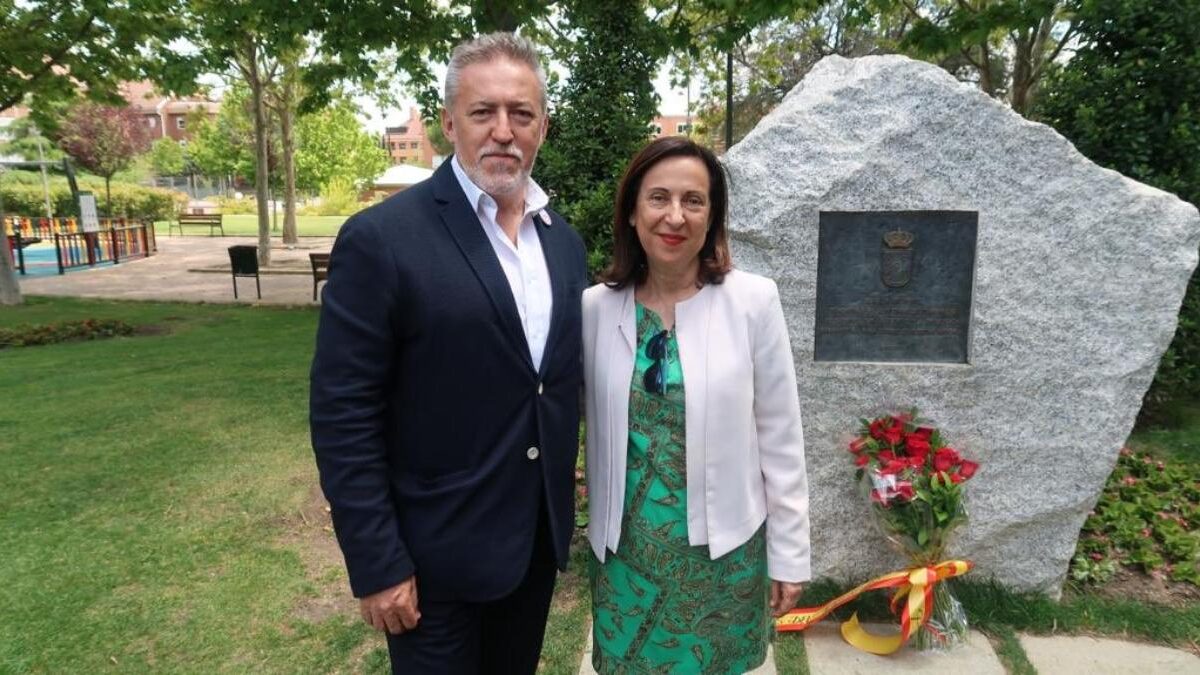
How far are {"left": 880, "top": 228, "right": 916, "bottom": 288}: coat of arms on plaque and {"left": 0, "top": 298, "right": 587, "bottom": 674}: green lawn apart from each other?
1937 millimetres

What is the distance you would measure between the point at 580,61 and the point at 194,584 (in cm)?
358

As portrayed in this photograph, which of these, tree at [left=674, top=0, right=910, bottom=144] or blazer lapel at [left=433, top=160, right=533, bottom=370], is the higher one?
tree at [left=674, top=0, right=910, bottom=144]

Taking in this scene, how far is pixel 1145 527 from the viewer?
13.2 ft

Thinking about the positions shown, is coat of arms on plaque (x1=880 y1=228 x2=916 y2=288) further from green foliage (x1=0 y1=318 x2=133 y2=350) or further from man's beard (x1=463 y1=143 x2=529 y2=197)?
green foliage (x1=0 y1=318 x2=133 y2=350)

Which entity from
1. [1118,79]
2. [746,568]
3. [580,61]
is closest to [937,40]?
[1118,79]

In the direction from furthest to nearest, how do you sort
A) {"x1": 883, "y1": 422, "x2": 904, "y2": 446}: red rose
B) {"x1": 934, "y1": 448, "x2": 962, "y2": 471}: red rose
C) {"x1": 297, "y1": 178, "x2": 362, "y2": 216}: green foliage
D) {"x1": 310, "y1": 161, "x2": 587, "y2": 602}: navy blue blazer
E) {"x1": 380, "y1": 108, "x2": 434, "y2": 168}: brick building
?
{"x1": 380, "y1": 108, "x2": 434, "y2": 168}: brick building → {"x1": 297, "y1": 178, "x2": 362, "y2": 216}: green foliage → {"x1": 883, "y1": 422, "x2": 904, "y2": 446}: red rose → {"x1": 934, "y1": 448, "x2": 962, "y2": 471}: red rose → {"x1": 310, "y1": 161, "x2": 587, "y2": 602}: navy blue blazer

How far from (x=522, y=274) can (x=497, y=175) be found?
0.76 feet

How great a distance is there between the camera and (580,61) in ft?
16.0

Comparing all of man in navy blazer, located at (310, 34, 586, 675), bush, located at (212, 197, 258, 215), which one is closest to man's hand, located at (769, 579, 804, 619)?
man in navy blazer, located at (310, 34, 586, 675)

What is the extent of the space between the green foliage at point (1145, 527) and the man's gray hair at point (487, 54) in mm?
3440

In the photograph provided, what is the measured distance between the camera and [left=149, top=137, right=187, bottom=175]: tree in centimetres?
6038

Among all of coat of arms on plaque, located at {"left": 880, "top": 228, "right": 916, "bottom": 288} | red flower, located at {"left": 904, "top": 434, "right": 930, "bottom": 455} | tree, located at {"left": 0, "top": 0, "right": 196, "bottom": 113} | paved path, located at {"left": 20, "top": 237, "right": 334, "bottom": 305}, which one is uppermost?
tree, located at {"left": 0, "top": 0, "right": 196, "bottom": 113}

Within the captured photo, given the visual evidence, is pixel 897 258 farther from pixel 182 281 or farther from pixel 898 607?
pixel 182 281

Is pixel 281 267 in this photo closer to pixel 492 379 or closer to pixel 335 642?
pixel 335 642
